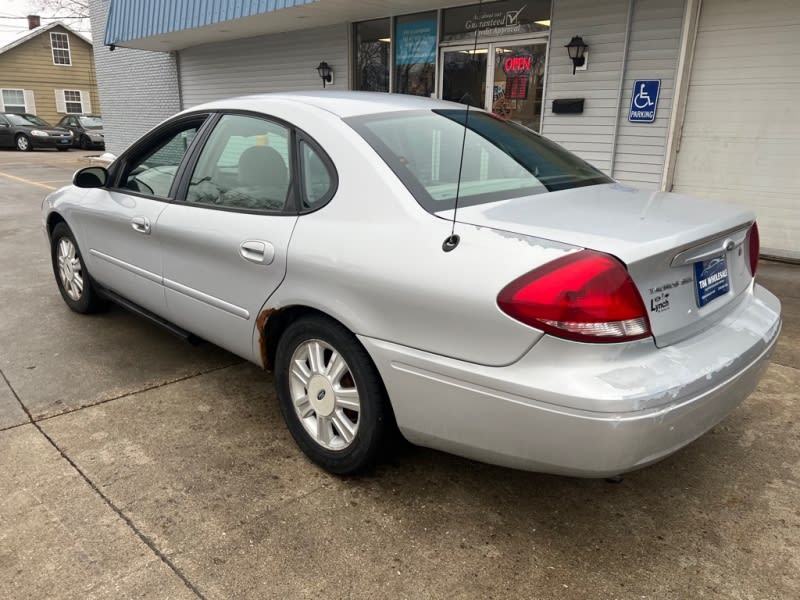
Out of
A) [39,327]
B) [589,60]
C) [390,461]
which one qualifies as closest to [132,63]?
[589,60]

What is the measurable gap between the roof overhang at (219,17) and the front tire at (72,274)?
5255mm

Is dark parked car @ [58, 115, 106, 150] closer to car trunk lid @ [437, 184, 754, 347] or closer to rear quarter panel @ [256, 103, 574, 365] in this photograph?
rear quarter panel @ [256, 103, 574, 365]

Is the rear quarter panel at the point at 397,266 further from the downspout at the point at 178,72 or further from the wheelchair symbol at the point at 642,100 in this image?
the downspout at the point at 178,72

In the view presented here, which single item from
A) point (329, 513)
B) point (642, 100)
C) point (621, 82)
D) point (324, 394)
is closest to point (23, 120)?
point (621, 82)

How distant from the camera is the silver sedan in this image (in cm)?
194

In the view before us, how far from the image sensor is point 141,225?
3516 mm

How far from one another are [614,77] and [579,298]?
632 cm

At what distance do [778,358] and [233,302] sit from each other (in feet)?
10.9

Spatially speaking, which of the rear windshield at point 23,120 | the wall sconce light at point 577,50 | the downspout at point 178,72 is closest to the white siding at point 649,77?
the wall sconce light at point 577,50

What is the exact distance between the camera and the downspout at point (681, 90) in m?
6.64

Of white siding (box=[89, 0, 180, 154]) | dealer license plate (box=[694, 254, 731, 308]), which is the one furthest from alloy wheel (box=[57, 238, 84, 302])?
white siding (box=[89, 0, 180, 154])

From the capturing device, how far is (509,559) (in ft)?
7.32

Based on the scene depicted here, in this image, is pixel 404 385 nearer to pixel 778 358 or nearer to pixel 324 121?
pixel 324 121

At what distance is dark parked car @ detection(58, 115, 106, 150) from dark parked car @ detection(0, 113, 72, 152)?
0.27 m
